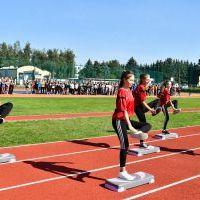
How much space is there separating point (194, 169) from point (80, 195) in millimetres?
3416

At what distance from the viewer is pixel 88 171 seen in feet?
27.7

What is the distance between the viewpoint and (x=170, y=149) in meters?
11.5

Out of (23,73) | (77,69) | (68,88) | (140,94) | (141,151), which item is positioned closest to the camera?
(141,151)

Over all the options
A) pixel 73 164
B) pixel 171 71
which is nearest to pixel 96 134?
pixel 73 164

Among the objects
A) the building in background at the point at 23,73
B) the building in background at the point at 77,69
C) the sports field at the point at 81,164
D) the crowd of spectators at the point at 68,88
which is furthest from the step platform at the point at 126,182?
the building in background at the point at 77,69

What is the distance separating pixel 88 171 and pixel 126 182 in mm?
1440

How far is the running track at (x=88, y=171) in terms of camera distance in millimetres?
6863

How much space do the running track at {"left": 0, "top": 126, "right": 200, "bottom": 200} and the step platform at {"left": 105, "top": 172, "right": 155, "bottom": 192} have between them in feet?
0.34

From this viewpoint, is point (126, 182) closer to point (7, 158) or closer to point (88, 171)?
point (88, 171)

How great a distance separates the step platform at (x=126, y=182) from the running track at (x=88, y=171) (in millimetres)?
102

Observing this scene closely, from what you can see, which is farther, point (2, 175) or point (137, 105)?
point (137, 105)

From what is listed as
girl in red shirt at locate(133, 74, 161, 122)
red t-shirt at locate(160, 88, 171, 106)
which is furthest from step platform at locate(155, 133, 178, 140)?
girl in red shirt at locate(133, 74, 161, 122)

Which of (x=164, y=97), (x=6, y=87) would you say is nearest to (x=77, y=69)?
(x=6, y=87)

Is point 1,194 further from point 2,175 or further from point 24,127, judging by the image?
point 24,127
